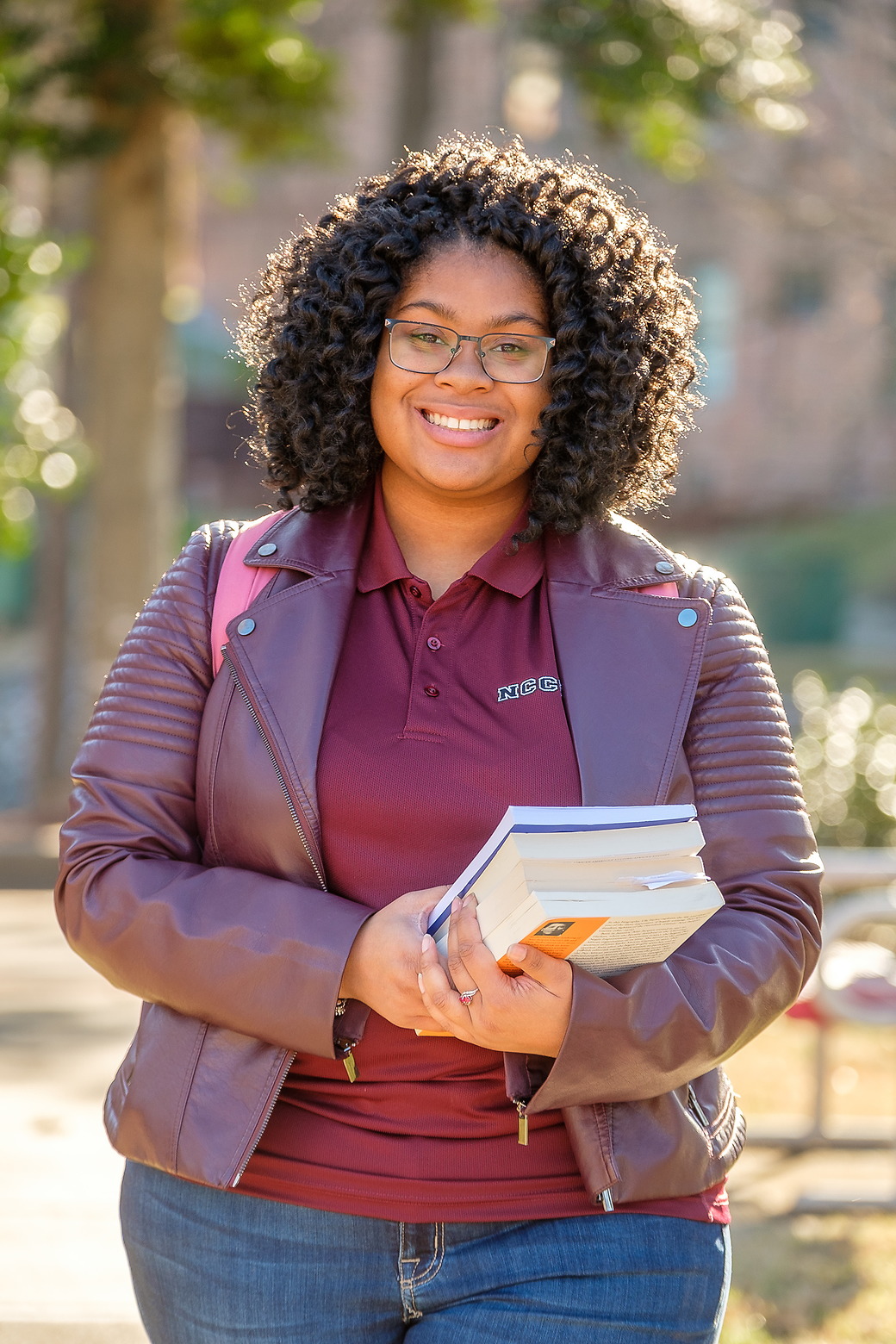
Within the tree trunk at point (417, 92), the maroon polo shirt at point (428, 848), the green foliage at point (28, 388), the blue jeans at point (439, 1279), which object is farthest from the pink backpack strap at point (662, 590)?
the tree trunk at point (417, 92)

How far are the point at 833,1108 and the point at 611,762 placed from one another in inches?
182

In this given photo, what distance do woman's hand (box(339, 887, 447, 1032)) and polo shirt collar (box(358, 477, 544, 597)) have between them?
527 mm

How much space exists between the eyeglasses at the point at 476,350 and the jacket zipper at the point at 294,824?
21.2 inches

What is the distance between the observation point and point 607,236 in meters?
2.34

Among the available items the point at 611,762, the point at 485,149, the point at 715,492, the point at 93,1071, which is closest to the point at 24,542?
the point at 93,1071

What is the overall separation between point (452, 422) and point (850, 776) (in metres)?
7.03

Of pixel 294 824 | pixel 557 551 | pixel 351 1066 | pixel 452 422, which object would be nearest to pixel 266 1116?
pixel 351 1066

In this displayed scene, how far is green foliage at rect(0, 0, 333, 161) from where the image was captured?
8.52 m

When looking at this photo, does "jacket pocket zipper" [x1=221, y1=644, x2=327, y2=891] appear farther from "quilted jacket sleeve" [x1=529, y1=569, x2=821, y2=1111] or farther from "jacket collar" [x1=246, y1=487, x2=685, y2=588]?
"quilted jacket sleeve" [x1=529, y1=569, x2=821, y2=1111]

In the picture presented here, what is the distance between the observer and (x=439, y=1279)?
6.39 feet

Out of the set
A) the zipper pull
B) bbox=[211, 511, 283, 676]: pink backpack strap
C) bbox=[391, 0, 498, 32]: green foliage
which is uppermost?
bbox=[391, 0, 498, 32]: green foliage

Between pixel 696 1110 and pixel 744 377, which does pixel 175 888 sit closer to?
pixel 696 1110

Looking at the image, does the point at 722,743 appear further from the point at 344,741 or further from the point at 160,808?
the point at 160,808

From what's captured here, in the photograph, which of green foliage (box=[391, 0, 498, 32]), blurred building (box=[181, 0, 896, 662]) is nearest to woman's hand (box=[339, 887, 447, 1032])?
green foliage (box=[391, 0, 498, 32])
